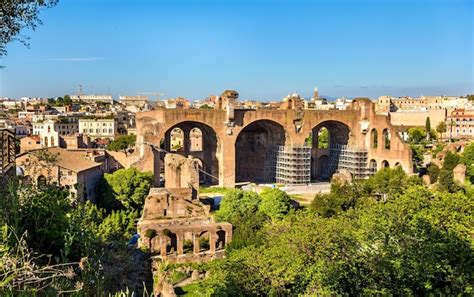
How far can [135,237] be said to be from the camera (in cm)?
2272

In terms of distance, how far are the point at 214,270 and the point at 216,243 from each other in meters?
7.79

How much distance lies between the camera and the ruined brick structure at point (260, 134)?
38.0m

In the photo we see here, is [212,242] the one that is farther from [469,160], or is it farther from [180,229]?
[469,160]

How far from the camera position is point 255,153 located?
44531 millimetres

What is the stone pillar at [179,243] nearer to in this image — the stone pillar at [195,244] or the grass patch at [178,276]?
the stone pillar at [195,244]

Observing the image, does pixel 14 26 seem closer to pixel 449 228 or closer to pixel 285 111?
pixel 449 228

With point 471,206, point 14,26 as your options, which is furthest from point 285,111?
point 14,26

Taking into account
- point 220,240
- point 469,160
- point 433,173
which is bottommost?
point 220,240

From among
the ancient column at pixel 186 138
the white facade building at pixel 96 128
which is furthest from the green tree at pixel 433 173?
the white facade building at pixel 96 128

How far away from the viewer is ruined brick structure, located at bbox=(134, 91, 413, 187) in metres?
38.0

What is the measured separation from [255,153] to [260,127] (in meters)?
2.45

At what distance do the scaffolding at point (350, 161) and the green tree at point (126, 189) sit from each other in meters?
19.1

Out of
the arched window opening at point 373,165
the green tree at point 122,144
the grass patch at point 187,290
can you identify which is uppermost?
the green tree at point 122,144

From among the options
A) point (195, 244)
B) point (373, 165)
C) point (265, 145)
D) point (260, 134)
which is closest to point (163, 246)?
point (195, 244)
